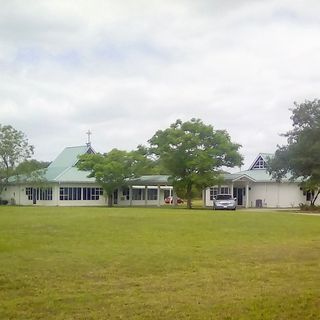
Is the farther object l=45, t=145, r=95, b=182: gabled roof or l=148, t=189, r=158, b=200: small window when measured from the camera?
l=148, t=189, r=158, b=200: small window

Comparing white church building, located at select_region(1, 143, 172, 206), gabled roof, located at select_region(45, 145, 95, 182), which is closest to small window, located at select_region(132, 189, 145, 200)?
white church building, located at select_region(1, 143, 172, 206)

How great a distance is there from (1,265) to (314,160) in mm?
37544

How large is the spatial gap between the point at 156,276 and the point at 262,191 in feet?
171

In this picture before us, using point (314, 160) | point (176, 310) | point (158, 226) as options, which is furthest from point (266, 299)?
point (314, 160)

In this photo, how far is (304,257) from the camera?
46.7 ft

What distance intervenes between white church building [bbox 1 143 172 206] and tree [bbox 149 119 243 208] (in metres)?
6.83

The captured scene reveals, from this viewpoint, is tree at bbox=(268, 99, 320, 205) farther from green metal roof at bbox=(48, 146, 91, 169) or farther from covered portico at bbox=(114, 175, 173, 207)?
green metal roof at bbox=(48, 146, 91, 169)

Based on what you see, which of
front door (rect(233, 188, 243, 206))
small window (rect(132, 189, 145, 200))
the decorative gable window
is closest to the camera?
front door (rect(233, 188, 243, 206))

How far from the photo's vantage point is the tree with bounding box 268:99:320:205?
46.1 meters

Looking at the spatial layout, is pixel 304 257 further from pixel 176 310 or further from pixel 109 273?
pixel 176 310

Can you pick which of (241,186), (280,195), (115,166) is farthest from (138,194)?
(280,195)

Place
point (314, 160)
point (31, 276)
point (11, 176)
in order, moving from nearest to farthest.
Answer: point (31, 276), point (314, 160), point (11, 176)

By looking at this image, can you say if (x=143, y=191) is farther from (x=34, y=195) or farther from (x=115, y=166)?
(x=34, y=195)

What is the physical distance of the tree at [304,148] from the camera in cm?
4612
